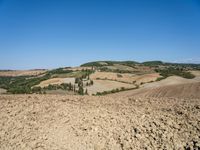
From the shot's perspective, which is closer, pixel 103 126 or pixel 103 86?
pixel 103 126

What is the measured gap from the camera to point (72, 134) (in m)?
9.33

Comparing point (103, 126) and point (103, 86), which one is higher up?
point (103, 126)

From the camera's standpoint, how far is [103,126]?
947 cm

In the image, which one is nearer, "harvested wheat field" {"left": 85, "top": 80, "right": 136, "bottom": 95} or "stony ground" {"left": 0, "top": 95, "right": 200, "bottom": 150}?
"stony ground" {"left": 0, "top": 95, "right": 200, "bottom": 150}

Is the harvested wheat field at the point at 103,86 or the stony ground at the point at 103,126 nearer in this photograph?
the stony ground at the point at 103,126

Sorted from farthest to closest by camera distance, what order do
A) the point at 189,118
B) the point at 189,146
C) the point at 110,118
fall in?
the point at 110,118
the point at 189,118
the point at 189,146

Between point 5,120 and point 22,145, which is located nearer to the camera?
point 22,145

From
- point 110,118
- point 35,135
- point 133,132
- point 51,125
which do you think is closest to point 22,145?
point 35,135

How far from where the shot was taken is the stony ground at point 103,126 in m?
8.02

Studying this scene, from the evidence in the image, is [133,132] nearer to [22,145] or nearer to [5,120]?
[22,145]

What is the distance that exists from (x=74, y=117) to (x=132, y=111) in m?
2.48

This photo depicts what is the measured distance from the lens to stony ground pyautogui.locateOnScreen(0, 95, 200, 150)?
26.3 ft

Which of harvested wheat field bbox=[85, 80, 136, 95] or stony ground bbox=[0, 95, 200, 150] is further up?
stony ground bbox=[0, 95, 200, 150]

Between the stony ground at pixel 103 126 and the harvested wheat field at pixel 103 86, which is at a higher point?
the stony ground at pixel 103 126
